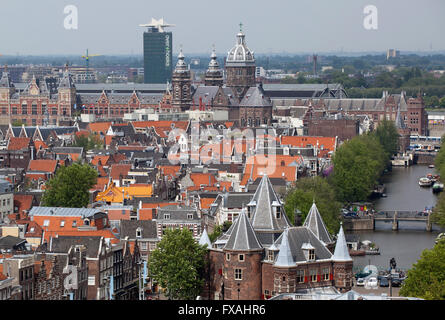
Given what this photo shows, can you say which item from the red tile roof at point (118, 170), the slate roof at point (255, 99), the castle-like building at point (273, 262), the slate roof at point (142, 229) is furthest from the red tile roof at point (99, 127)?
the castle-like building at point (273, 262)

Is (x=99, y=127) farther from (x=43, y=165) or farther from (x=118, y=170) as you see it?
(x=118, y=170)

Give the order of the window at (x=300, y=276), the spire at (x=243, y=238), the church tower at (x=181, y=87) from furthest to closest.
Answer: the church tower at (x=181, y=87) < the spire at (x=243, y=238) < the window at (x=300, y=276)

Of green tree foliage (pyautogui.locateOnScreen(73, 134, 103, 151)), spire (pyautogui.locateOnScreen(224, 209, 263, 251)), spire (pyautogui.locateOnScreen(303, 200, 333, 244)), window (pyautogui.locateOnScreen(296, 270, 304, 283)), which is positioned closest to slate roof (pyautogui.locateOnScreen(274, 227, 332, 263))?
window (pyautogui.locateOnScreen(296, 270, 304, 283))

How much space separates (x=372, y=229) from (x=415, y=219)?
249cm

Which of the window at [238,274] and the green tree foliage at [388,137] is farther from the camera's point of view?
the green tree foliage at [388,137]

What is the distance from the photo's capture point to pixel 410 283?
1244 inches

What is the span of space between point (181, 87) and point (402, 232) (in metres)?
51.1

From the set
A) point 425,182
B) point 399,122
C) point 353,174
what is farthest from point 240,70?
point 353,174

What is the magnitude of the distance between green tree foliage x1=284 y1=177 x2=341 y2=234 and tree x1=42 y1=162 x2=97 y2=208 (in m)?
9.42

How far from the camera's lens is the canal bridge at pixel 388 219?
5503 centimetres

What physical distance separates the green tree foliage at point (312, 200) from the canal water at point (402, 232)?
213 centimetres

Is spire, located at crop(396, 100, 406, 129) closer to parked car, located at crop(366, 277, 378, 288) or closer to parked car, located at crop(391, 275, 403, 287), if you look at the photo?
parked car, located at crop(391, 275, 403, 287)

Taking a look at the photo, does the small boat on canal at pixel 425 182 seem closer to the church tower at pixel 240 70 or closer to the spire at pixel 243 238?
the church tower at pixel 240 70

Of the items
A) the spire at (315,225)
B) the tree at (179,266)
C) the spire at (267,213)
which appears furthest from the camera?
the spire at (315,225)
